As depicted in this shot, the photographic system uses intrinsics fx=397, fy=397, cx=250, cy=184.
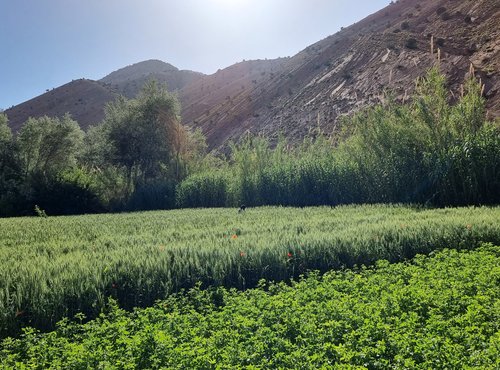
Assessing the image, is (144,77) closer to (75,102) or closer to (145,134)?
(75,102)

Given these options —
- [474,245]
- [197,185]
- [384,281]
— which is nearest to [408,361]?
[384,281]

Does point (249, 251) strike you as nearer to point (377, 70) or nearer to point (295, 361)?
point (295, 361)

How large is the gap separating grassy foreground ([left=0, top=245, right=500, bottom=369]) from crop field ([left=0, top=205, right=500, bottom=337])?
2.11 feet

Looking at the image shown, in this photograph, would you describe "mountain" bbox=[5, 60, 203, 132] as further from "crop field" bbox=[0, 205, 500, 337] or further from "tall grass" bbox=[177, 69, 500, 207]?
"crop field" bbox=[0, 205, 500, 337]

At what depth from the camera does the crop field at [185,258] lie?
207 inches

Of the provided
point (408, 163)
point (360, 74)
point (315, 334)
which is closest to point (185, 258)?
point (315, 334)

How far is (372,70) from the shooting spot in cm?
3734

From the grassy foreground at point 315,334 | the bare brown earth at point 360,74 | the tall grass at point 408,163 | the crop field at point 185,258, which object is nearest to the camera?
the grassy foreground at point 315,334

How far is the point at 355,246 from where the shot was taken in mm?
6941

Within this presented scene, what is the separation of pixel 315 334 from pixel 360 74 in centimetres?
3853

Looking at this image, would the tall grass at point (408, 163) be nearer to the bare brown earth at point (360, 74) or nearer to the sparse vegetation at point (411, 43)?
the bare brown earth at point (360, 74)

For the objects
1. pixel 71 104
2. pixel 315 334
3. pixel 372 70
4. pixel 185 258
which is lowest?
pixel 315 334

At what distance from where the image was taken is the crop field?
5254 mm

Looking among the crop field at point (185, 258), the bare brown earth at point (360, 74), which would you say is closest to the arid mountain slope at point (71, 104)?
the bare brown earth at point (360, 74)
